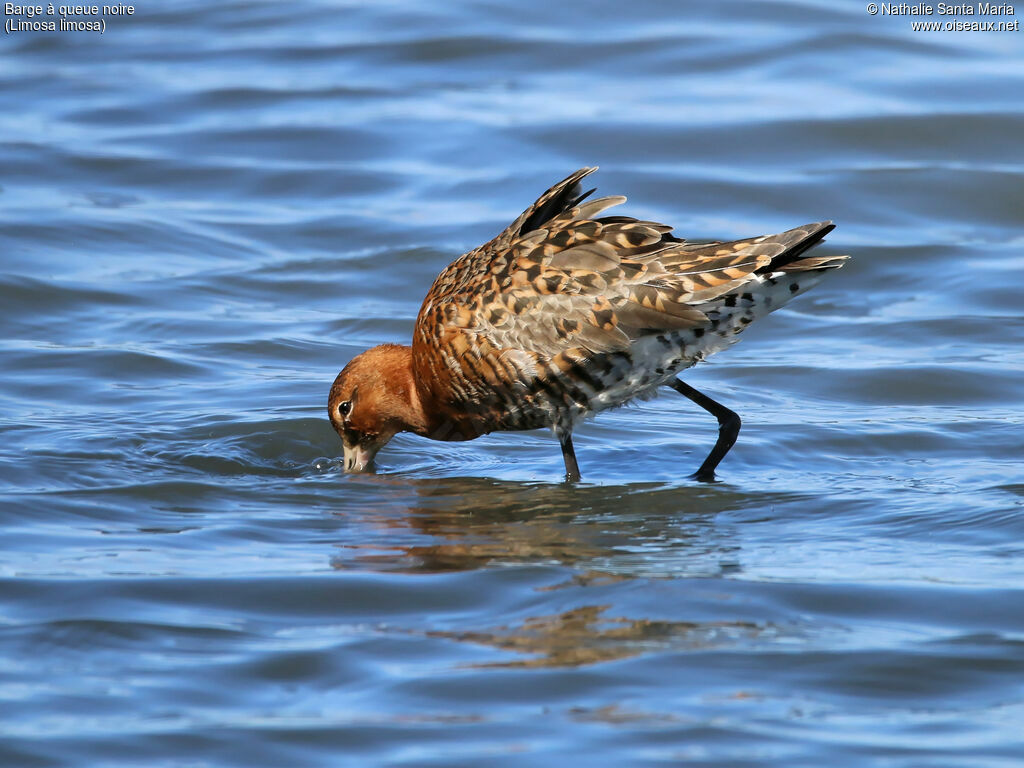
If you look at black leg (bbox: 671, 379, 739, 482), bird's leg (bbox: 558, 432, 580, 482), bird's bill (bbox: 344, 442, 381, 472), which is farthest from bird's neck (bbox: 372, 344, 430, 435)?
black leg (bbox: 671, 379, 739, 482)

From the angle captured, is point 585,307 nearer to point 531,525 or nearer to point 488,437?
point 531,525

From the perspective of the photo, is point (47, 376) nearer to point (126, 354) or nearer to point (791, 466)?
point (126, 354)

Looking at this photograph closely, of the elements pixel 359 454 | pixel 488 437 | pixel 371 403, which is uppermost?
pixel 371 403

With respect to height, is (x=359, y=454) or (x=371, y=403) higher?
(x=371, y=403)

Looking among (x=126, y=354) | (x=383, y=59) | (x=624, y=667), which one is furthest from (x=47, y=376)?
(x=383, y=59)

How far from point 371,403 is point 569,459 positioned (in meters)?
1.14

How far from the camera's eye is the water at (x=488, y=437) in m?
5.28

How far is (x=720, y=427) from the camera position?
868 centimetres

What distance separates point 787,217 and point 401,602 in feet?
26.5

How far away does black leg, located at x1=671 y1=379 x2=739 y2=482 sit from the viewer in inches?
332

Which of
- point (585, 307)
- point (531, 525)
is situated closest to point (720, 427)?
point (585, 307)

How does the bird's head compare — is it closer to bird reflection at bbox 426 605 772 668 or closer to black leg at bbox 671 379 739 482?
black leg at bbox 671 379 739 482

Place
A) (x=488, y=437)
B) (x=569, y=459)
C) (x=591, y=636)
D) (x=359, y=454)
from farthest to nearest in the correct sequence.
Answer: (x=488, y=437) < (x=359, y=454) < (x=569, y=459) < (x=591, y=636)

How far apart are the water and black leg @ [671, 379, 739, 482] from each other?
0.22 meters
